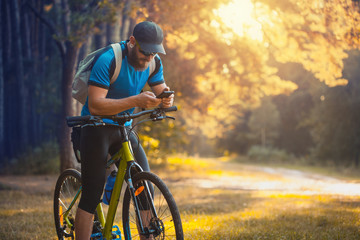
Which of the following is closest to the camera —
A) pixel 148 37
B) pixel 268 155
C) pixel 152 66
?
pixel 148 37

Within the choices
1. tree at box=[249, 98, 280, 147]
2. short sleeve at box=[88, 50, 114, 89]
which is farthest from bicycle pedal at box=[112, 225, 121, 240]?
tree at box=[249, 98, 280, 147]

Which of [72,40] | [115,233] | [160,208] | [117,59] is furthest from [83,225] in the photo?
[72,40]

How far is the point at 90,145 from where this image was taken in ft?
11.6

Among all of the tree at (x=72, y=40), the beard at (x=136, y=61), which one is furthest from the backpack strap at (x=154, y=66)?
the tree at (x=72, y=40)

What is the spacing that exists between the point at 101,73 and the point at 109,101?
22 centimetres

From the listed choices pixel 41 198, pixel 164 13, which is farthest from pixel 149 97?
pixel 164 13

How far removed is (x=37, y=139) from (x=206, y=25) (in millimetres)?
15385

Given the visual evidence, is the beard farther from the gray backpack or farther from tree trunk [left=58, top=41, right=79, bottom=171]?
tree trunk [left=58, top=41, right=79, bottom=171]

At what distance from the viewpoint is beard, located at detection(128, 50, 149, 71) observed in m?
3.47

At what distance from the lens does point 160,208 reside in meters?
3.35

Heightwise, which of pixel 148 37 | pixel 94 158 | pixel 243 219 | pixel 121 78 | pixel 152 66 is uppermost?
pixel 148 37

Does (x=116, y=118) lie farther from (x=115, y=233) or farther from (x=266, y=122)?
(x=266, y=122)

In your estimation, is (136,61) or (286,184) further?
(286,184)

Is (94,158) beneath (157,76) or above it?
beneath
